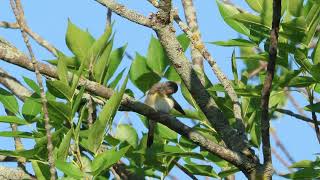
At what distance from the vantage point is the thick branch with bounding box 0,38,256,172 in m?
3.54

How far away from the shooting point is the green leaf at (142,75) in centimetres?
467

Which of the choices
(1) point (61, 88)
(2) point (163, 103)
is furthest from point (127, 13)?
(2) point (163, 103)

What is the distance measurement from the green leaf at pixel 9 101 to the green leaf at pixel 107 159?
1.06 meters

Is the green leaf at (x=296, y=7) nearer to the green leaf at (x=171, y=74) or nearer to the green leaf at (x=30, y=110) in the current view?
the green leaf at (x=171, y=74)

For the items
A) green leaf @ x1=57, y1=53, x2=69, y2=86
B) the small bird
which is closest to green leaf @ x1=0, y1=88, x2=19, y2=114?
green leaf @ x1=57, y1=53, x2=69, y2=86

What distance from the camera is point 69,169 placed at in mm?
3361

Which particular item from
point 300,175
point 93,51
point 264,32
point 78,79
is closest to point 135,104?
point 78,79

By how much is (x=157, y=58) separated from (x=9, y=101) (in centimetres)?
95

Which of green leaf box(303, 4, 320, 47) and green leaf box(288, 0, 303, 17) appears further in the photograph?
green leaf box(288, 0, 303, 17)

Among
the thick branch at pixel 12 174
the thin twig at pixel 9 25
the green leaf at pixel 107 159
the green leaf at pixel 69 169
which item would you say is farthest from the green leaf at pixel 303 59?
the thin twig at pixel 9 25

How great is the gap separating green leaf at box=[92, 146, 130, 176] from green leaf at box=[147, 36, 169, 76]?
1283mm

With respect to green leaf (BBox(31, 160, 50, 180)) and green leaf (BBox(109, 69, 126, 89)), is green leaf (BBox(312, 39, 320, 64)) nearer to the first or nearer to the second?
green leaf (BBox(109, 69, 126, 89))

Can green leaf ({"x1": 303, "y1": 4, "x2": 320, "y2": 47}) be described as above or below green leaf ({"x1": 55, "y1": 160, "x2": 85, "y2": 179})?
above

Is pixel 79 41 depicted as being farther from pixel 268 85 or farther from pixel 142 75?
pixel 268 85
